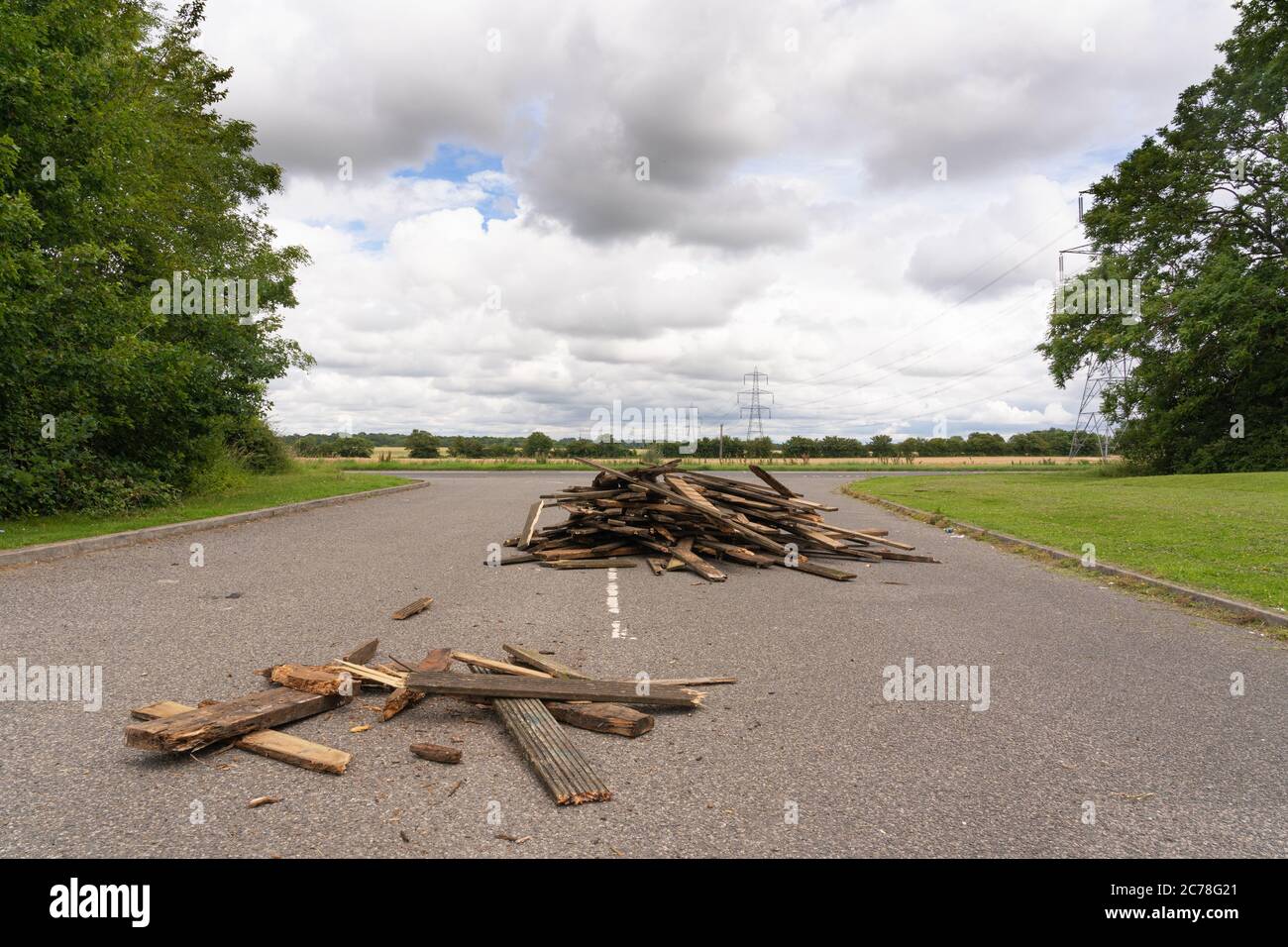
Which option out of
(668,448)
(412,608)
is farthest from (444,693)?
(668,448)

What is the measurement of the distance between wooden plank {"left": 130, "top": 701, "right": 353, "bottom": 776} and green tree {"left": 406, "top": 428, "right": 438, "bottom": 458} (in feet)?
209

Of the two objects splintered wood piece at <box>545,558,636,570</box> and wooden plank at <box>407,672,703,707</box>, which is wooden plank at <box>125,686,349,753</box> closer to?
wooden plank at <box>407,672,703,707</box>

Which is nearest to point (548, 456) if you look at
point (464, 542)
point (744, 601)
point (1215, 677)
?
point (464, 542)

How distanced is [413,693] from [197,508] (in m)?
13.6

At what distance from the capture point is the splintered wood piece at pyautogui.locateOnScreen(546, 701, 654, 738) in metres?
4.34

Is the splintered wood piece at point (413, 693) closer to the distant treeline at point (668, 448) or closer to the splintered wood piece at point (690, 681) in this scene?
the splintered wood piece at point (690, 681)

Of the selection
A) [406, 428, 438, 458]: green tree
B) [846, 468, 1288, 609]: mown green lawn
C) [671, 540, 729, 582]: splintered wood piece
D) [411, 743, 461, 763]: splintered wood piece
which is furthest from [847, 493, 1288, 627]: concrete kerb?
[406, 428, 438, 458]: green tree

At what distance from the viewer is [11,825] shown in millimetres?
3090

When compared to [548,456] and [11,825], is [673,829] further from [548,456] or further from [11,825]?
[548,456]

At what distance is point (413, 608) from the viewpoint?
743cm

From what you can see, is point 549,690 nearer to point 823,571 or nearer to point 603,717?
point 603,717

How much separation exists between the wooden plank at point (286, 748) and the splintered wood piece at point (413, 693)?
21.7 inches

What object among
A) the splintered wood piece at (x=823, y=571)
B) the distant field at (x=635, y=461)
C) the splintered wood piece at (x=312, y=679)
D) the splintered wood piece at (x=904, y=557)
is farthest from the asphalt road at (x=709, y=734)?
the distant field at (x=635, y=461)
